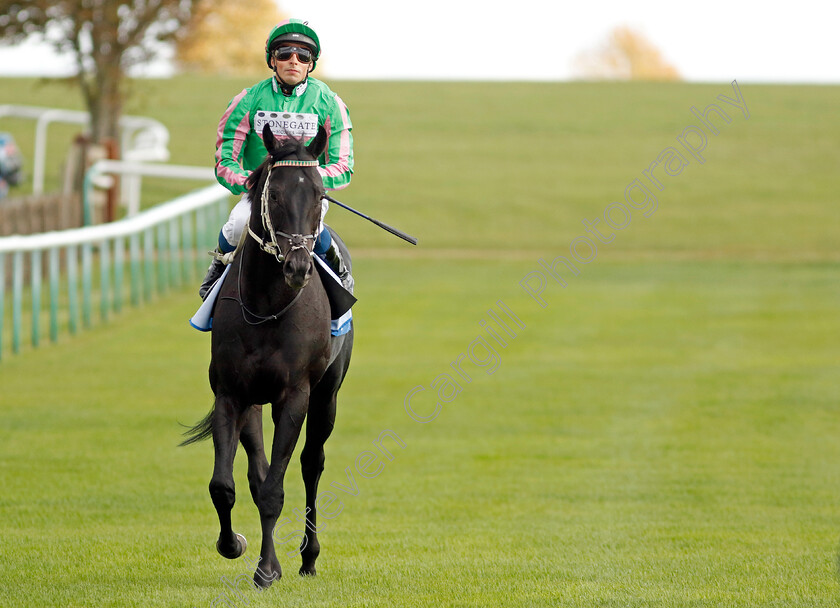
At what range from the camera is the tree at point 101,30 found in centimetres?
2272

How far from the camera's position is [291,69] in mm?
5926

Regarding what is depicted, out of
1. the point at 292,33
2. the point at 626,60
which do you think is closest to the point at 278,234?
the point at 292,33

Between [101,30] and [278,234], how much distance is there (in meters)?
19.1

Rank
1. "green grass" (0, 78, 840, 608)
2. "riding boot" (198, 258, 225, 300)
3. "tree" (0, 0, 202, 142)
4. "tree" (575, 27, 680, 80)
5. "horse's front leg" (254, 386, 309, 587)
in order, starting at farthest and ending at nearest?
"tree" (575, 27, 680, 80) → "tree" (0, 0, 202, 142) → "riding boot" (198, 258, 225, 300) → "green grass" (0, 78, 840, 608) → "horse's front leg" (254, 386, 309, 587)

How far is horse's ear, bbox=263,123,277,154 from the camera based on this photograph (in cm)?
542

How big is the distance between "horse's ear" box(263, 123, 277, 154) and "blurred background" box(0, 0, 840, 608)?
6.36 feet

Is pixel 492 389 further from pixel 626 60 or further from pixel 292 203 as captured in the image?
pixel 626 60

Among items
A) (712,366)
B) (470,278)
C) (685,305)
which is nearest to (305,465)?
(712,366)

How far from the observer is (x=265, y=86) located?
19.7 feet

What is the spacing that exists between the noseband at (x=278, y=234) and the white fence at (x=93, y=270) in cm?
784

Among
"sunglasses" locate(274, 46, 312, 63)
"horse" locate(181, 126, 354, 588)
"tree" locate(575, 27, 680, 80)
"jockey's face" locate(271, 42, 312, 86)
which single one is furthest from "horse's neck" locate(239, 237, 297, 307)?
"tree" locate(575, 27, 680, 80)

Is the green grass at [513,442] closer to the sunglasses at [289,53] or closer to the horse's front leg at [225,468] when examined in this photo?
the horse's front leg at [225,468]

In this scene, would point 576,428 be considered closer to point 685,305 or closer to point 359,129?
point 685,305

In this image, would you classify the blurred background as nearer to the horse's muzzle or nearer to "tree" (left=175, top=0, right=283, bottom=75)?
the horse's muzzle
